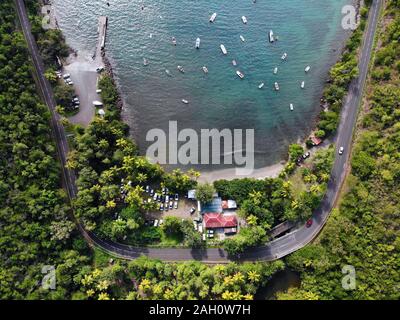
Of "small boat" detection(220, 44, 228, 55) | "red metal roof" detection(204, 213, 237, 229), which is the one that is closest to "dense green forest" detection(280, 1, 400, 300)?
"red metal roof" detection(204, 213, 237, 229)

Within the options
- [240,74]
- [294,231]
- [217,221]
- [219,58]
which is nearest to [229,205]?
[217,221]

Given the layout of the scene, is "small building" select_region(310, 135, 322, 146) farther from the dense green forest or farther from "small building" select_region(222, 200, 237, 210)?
"small building" select_region(222, 200, 237, 210)

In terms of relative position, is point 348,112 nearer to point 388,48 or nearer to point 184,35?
point 388,48

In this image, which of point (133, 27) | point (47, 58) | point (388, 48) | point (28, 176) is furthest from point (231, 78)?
point (28, 176)

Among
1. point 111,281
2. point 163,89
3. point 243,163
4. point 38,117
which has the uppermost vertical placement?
point 163,89

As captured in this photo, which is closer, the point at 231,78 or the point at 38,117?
the point at 38,117

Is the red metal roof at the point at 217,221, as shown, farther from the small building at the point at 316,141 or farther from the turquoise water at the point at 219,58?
the small building at the point at 316,141

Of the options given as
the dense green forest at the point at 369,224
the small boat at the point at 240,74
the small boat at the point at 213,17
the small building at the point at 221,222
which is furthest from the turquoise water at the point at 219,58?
the small building at the point at 221,222
